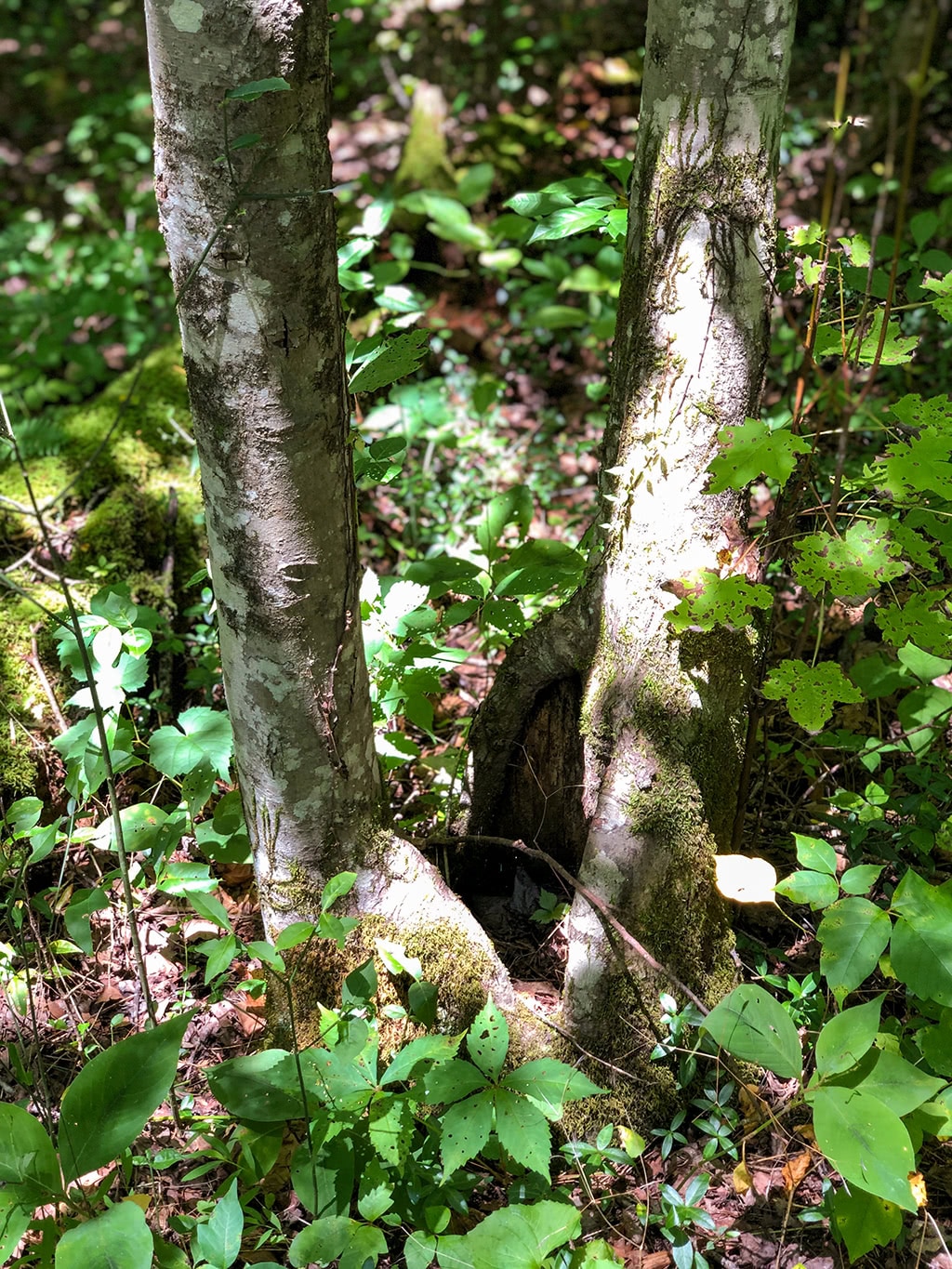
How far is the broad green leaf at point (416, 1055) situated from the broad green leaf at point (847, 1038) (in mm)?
730

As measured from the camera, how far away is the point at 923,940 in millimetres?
1884

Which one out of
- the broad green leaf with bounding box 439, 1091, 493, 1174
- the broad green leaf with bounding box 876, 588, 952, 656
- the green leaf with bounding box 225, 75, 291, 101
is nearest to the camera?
the green leaf with bounding box 225, 75, 291, 101

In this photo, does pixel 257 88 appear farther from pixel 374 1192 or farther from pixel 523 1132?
pixel 374 1192

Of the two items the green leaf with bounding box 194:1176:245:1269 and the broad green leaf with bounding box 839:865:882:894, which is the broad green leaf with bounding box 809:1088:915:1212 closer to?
the broad green leaf with bounding box 839:865:882:894

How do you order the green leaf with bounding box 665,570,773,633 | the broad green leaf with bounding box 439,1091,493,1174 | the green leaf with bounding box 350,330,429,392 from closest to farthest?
the broad green leaf with bounding box 439,1091,493,1174 < the green leaf with bounding box 665,570,773,633 < the green leaf with bounding box 350,330,429,392

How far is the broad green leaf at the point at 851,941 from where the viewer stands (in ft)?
6.19

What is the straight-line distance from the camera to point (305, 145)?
1.61 metres

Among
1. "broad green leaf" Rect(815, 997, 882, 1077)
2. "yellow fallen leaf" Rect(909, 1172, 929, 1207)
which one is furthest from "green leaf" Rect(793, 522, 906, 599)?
"yellow fallen leaf" Rect(909, 1172, 929, 1207)

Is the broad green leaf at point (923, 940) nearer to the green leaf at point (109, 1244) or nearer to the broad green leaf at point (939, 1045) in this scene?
the broad green leaf at point (939, 1045)

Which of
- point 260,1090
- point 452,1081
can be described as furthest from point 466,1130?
point 260,1090

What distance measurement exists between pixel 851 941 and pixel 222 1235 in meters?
1.36

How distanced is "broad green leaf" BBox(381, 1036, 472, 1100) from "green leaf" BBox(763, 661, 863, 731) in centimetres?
99

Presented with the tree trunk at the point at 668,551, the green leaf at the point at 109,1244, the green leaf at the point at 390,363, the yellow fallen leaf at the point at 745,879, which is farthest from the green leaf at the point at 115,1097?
the green leaf at the point at 390,363

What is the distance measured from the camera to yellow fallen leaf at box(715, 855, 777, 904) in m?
2.06
